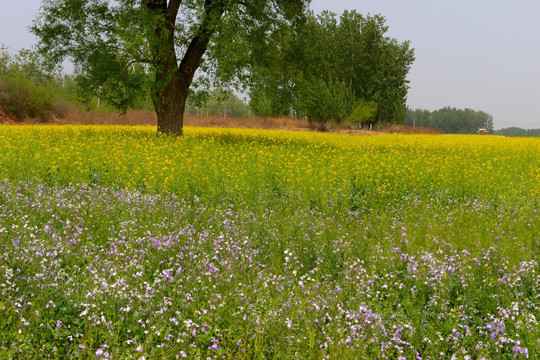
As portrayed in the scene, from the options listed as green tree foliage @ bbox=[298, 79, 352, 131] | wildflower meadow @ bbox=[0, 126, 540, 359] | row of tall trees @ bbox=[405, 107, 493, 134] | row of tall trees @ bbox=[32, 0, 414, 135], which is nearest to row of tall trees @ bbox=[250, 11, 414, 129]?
green tree foliage @ bbox=[298, 79, 352, 131]

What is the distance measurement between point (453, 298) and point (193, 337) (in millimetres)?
2833

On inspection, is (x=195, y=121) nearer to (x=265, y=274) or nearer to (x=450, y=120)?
(x=265, y=274)

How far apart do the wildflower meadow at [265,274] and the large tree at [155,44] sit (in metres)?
9.41

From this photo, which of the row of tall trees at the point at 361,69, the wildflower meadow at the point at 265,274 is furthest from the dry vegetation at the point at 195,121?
the wildflower meadow at the point at 265,274

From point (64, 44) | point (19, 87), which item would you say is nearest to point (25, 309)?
point (64, 44)

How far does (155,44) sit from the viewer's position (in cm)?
1742

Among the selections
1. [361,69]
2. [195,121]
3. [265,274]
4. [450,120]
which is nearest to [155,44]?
[265,274]

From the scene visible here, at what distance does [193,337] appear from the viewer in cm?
360

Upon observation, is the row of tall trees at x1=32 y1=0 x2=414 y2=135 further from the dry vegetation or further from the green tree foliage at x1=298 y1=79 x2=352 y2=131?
the green tree foliage at x1=298 y1=79 x2=352 y2=131

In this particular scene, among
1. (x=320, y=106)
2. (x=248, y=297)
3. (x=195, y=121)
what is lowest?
(x=248, y=297)

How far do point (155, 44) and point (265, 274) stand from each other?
1499cm

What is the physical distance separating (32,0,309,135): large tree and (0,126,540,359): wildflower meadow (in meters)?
9.41

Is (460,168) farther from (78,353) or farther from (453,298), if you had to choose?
(78,353)

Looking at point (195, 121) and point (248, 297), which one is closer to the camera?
point (248, 297)
